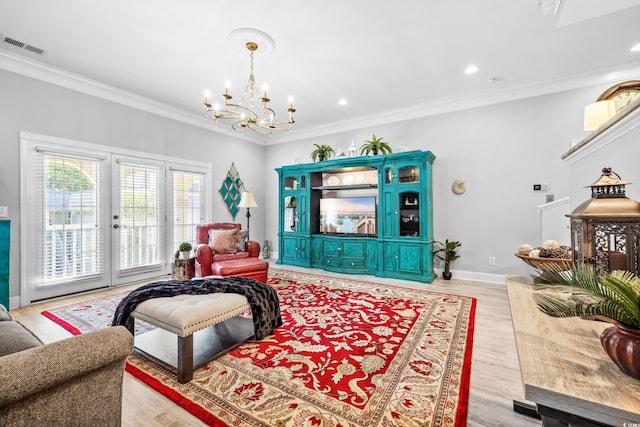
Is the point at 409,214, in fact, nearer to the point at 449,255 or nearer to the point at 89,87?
the point at 449,255

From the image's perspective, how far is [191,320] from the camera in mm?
1816

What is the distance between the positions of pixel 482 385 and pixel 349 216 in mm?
3655

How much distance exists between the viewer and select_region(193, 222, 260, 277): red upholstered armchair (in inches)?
150

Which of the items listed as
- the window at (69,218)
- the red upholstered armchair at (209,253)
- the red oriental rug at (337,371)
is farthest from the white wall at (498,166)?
the window at (69,218)

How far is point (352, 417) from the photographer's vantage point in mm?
1501

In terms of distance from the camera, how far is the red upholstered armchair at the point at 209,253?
12.5 ft

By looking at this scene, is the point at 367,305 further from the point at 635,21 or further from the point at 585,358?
the point at 635,21

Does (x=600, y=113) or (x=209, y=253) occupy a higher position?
(x=600, y=113)

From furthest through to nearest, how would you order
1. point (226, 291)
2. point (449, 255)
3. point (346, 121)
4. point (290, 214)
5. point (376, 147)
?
point (290, 214) → point (346, 121) → point (376, 147) → point (449, 255) → point (226, 291)

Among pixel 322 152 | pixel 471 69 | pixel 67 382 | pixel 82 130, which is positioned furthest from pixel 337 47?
pixel 82 130

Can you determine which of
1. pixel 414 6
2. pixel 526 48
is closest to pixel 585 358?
pixel 414 6

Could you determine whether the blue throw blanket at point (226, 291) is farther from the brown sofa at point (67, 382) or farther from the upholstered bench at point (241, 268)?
the brown sofa at point (67, 382)

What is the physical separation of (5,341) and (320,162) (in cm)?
456

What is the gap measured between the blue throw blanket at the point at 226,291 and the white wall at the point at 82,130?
7.83 ft
